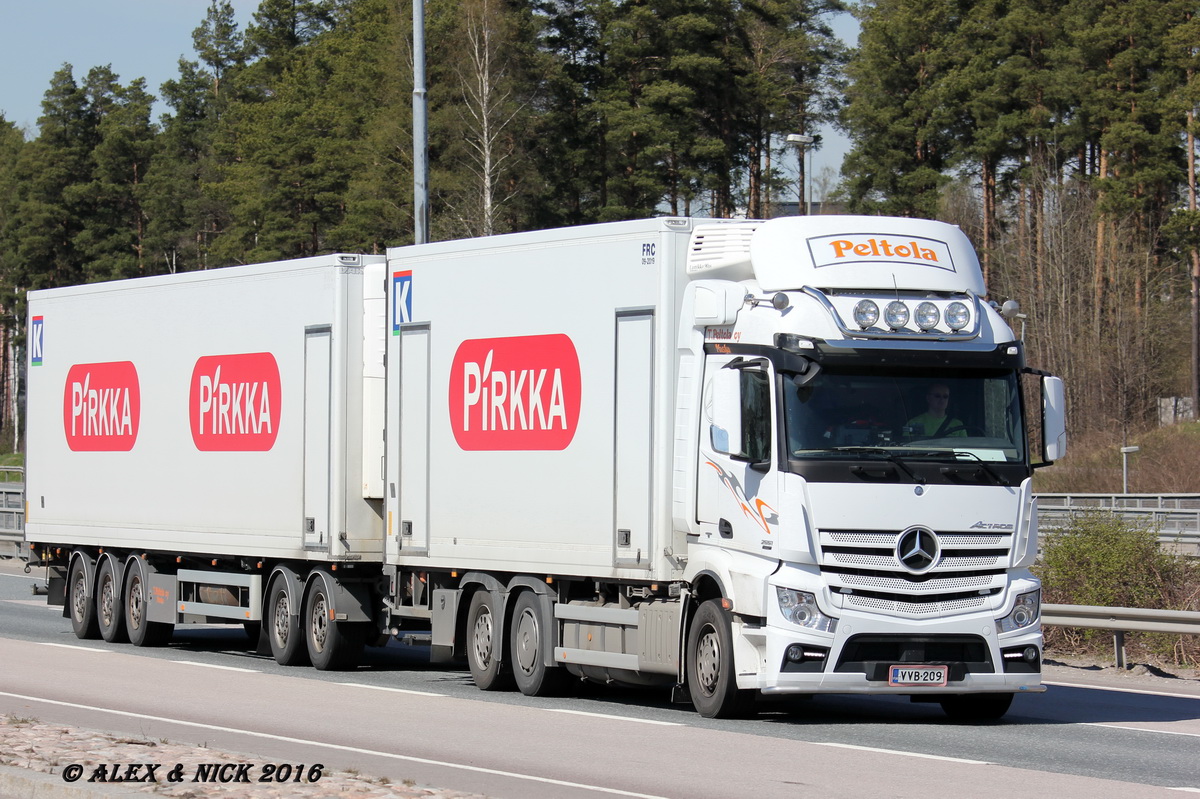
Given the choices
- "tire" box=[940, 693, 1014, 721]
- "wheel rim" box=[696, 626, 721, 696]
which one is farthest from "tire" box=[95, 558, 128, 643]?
"tire" box=[940, 693, 1014, 721]

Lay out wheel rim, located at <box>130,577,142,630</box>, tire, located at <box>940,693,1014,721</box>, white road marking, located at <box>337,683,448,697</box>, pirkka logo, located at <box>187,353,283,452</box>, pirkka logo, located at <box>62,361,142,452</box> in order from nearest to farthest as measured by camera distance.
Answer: tire, located at <box>940,693,1014,721</box>, white road marking, located at <box>337,683,448,697</box>, pirkka logo, located at <box>187,353,283,452</box>, wheel rim, located at <box>130,577,142,630</box>, pirkka logo, located at <box>62,361,142,452</box>

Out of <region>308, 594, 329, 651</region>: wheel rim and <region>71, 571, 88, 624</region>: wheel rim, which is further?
<region>71, 571, 88, 624</region>: wheel rim

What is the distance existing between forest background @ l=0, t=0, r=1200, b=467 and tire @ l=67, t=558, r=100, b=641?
29.2 metres

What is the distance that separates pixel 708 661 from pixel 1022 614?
230 cm

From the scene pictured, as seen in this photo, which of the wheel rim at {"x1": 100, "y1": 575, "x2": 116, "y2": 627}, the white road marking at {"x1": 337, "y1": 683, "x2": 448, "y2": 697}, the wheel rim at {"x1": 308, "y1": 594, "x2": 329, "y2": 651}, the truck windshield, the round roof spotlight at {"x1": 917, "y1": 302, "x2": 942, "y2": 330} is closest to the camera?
the truck windshield

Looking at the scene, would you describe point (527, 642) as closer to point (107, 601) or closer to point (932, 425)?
point (932, 425)

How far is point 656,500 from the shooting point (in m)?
13.5

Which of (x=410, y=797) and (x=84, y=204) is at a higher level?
(x=84, y=204)

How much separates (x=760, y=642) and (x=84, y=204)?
91.9m

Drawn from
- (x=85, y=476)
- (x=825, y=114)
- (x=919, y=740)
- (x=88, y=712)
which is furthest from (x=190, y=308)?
(x=825, y=114)

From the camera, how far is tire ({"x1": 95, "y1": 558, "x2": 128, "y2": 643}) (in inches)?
814

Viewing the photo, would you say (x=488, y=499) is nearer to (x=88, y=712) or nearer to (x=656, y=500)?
(x=656, y=500)

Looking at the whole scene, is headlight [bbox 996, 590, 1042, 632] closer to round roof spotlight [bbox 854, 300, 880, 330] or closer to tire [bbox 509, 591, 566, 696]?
round roof spotlight [bbox 854, 300, 880, 330]

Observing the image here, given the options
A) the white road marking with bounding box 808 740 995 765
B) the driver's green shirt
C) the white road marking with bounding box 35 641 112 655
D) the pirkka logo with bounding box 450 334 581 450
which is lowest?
the white road marking with bounding box 35 641 112 655
